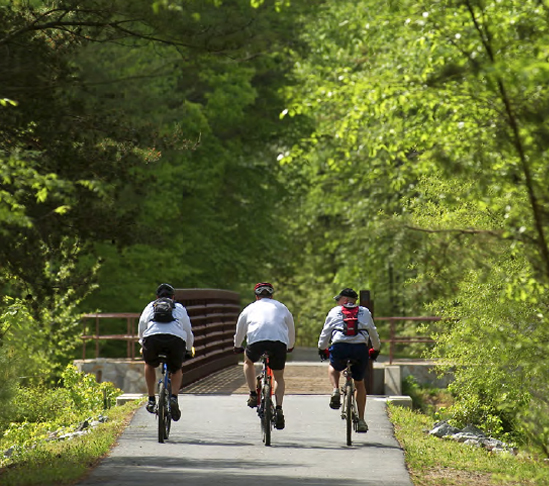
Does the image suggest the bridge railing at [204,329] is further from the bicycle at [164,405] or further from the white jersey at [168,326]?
the bicycle at [164,405]

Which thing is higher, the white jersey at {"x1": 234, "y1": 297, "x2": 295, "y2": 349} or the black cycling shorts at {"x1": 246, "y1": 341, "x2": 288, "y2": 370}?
the white jersey at {"x1": 234, "y1": 297, "x2": 295, "y2": 349}

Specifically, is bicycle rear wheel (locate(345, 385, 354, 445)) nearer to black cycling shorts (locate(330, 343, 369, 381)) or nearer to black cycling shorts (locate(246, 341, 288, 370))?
black cycling shorts (locate(330, 343, 369, 381))

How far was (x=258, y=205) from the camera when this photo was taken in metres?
36.4

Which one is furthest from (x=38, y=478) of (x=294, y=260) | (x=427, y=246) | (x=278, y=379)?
(x=294, y=260)

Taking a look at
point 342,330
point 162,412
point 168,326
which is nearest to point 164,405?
point 162,412

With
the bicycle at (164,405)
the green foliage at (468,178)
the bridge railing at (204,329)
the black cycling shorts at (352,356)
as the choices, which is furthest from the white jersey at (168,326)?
the bridge railing at (204,329)

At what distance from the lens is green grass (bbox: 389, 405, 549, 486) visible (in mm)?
10534

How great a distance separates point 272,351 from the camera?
1262 centimetres

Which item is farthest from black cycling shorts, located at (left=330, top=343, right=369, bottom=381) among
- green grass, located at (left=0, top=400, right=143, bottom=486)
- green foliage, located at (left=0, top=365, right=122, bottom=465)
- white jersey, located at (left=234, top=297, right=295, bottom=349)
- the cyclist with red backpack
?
green foliage, located at (left=0, top=365, right=122, bottom=465)

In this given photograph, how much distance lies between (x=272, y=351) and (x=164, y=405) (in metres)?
1.21

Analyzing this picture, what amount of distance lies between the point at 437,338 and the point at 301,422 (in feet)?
11.2

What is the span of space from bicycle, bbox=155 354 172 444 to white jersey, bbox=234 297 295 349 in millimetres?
837

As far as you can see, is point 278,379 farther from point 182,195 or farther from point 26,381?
point 182,195

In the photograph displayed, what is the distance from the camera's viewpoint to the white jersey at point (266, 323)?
12.6m
